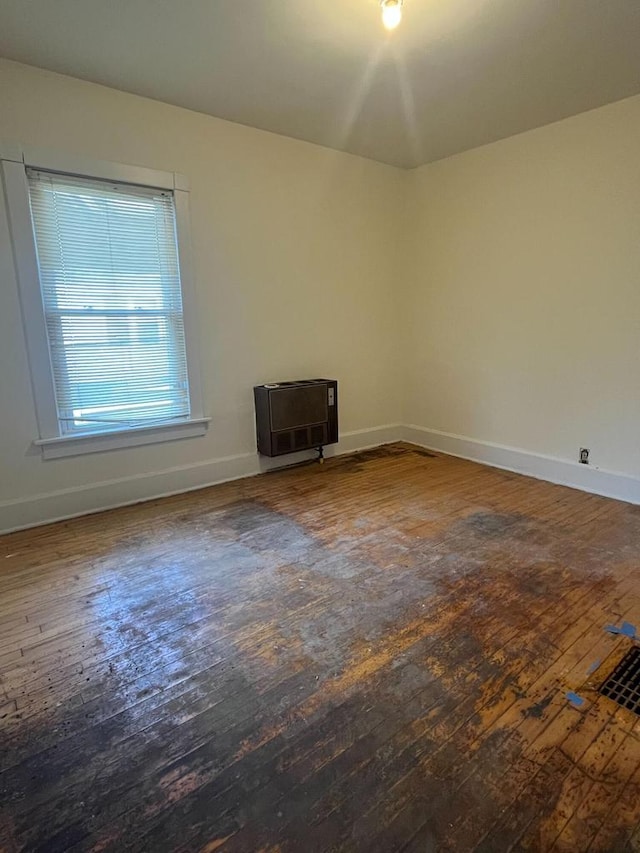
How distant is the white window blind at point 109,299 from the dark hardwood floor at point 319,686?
94 centimetres

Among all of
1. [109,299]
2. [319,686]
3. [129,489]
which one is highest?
[109,299]

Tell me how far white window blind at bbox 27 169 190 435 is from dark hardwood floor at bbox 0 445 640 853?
0.94 metres

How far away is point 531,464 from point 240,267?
303 cm

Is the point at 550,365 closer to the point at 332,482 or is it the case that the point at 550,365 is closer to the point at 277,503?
the point at 332,482

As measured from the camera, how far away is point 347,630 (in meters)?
2.02

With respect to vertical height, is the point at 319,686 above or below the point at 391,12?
below

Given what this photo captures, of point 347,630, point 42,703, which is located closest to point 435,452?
point 347,630

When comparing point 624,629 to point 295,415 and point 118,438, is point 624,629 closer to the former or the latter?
point 295,415

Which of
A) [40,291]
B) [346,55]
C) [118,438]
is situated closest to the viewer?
[346,55]

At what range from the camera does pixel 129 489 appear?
348 cm

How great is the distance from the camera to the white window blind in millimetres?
3006

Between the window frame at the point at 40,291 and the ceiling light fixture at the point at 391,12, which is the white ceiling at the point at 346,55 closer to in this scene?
the ceiling light fixture at the point at 391,12

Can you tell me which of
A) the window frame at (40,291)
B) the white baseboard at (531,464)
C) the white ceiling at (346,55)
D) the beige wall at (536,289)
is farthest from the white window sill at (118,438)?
the beige wall at (536,289)

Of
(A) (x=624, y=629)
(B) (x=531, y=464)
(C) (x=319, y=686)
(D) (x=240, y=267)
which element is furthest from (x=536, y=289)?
(C) (x=319, y=686)
